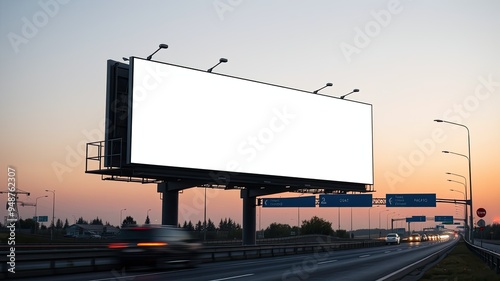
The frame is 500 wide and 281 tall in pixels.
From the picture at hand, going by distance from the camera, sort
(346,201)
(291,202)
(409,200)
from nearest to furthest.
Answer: (291,202) → (346,201) → (409,200)

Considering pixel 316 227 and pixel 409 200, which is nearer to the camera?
pixel 409 200

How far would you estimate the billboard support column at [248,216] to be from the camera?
176 feet

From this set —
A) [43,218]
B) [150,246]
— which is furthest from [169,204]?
[43,218]

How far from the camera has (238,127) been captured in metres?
46.5

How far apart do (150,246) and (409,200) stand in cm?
6298

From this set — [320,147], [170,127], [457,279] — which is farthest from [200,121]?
[457,279]

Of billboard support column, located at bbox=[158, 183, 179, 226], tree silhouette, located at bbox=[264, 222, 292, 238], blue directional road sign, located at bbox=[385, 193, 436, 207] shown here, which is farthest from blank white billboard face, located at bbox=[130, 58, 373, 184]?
tree silhouette, located at bbox=[264, 222, 292, 238]

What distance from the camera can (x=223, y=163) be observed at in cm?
4562

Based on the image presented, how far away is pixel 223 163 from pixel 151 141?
6.36 meters

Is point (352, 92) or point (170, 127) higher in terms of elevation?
point (352, 92)

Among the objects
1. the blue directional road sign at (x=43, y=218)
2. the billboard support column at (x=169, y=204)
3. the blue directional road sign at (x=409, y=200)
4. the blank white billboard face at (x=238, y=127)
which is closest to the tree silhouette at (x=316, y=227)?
the blue directional road sign at (x=43, y=218)

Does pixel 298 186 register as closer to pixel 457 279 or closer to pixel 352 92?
pixel 352 92

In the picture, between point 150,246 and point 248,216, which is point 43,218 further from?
point 150,246

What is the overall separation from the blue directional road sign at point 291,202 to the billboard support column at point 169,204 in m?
27.6
